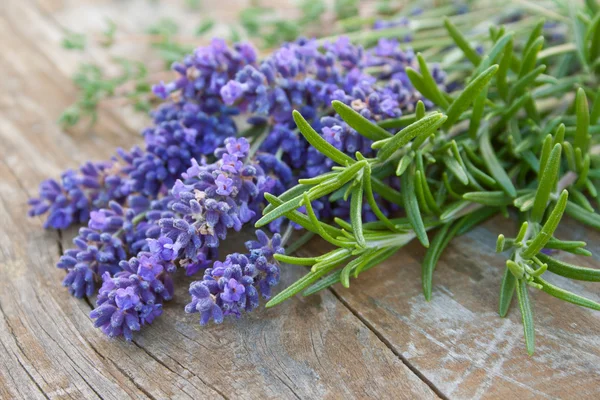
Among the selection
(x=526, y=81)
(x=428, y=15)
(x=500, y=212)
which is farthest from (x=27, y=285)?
(x=428, y=15)

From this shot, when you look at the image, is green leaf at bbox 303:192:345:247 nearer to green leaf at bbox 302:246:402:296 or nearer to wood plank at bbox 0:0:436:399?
green leaf at bbox 302:246:402:296

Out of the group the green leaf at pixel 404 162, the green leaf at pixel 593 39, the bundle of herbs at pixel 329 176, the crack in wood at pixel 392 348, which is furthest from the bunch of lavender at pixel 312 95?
the green leaf at pixel 593 39

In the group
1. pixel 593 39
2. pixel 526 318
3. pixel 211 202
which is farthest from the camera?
pixel 593 39

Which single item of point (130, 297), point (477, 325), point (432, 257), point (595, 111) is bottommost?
point (477, 325)

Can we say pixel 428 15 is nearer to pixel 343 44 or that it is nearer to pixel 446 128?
pixel 343 44

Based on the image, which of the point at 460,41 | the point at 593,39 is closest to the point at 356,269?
the point at 460,41

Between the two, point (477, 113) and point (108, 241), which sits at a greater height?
point (477, 113)

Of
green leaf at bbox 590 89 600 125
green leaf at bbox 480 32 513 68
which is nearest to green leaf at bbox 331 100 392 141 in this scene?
A: green leaf at bbox 480 32 513 68

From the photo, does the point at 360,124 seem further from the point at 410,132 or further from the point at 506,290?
the point at 506,290
